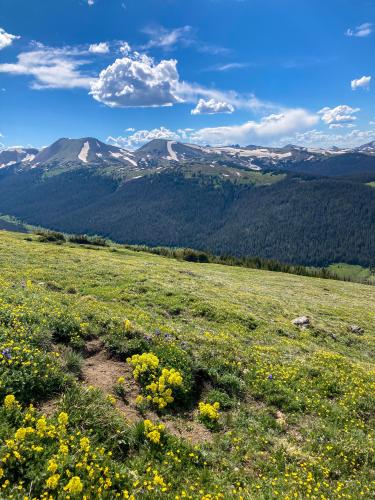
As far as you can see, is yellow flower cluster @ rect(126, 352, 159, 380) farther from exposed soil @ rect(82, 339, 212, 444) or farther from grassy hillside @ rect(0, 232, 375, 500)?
exposed soil @ rect(82, 339, 212, 444)

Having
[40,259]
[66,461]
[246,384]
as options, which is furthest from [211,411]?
[40,259]

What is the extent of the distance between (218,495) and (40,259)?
31.6 metres

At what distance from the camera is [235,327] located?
21.0 m

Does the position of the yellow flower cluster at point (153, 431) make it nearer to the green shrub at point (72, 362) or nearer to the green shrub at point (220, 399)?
the green shrub at point (220, 399)

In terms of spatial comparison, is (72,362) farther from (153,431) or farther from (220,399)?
(220,399)

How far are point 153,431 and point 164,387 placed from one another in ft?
7.33

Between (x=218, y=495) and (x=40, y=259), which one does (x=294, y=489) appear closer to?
(x=218, y=495)

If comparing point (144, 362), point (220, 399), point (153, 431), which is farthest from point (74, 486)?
point (220, 399)

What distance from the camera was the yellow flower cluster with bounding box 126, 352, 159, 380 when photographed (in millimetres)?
11820

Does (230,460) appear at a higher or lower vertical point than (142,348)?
lower

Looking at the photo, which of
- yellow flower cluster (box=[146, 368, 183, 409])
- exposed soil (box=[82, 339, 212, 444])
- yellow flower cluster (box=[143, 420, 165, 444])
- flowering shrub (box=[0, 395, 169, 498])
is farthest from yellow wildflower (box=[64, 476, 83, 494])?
yellow flower cluster (box=[146, 368, 183, 409])

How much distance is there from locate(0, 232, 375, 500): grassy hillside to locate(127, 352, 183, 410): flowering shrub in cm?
5

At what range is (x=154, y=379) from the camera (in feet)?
38.7

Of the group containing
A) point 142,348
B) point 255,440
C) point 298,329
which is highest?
point 142,348
